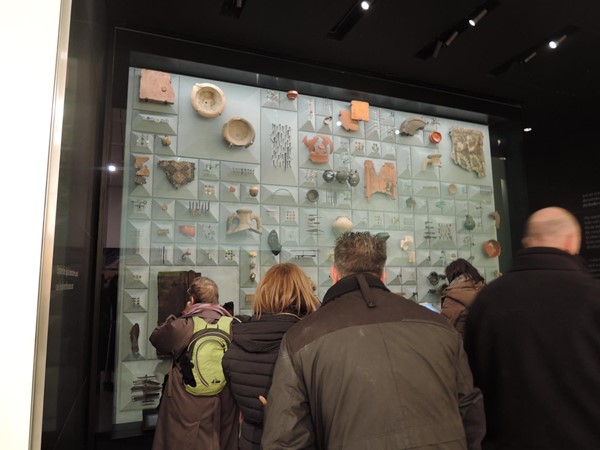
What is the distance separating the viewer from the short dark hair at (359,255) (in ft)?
5.52

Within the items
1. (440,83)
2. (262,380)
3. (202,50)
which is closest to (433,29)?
(440,83)

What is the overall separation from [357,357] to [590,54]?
15.5 ft

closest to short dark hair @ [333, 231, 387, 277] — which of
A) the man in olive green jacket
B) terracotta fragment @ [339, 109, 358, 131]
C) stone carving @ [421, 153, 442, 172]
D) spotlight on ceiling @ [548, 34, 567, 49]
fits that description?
the man in olive green jacket

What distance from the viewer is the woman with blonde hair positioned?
6.42 feet

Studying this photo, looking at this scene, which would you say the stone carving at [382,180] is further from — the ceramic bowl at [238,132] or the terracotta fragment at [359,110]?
the ceramic bowl at [238,132]

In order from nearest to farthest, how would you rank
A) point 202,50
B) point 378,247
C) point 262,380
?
point 378,247, point 262,380, point 202,50

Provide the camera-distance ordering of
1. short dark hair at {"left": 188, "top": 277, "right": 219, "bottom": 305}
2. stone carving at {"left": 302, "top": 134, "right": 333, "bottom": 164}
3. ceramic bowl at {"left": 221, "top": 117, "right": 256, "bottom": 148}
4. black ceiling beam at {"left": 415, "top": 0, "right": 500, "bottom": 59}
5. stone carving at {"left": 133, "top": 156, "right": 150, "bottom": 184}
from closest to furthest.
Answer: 1. short dark hair at {"left": 188, "top": 277, "right": 219, "bottom": 305}
2. black ceiling beam at {"left": 415, "top": 0, "right": 500, "bottom": 59}
3. stone carving at {"left": 133, "top": 156, "right": 150, "bottom": 184}
4. ceramic bowl at {"left": 221, "top": 117, "right": 256, "bottom": 148}
5. stone carving at {"left": 302, "top": 134, "right": 333, "bottom": 164}

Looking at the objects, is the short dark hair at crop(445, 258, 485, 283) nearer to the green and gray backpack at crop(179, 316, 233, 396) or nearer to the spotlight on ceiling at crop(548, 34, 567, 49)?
the green and gray backpack at crop(179, 316, 233, 396)

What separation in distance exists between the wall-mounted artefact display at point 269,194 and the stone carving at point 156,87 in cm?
2

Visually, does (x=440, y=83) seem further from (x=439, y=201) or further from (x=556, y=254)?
(x=556, y=254)

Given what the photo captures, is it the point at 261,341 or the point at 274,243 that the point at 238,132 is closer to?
the point at 274,243

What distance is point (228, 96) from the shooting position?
15.0 feet

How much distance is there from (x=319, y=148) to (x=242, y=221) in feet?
3.98

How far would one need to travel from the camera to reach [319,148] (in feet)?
16.1
